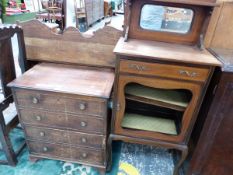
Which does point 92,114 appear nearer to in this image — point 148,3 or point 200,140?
point 200,140

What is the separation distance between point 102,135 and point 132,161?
0.47 meters

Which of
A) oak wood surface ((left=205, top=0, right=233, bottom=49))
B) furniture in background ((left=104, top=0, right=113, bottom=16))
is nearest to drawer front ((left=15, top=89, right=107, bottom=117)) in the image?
oak wood surface ((left=205, top=0, right=233, bottom=49))

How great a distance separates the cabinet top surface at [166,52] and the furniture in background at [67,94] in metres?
0.26

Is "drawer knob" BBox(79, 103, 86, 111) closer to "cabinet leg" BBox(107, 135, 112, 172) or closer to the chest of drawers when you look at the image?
the chest of drawers

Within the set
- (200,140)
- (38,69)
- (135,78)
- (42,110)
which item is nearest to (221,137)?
(200,140)

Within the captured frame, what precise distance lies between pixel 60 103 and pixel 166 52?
672 mm

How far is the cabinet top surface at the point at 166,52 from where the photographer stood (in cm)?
83

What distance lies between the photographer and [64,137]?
3.90 feet

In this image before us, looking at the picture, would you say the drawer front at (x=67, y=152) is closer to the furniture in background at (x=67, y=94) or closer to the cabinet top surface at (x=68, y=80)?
the furniture in background at (x=67, y=94)

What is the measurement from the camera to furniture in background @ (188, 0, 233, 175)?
2.76 ft

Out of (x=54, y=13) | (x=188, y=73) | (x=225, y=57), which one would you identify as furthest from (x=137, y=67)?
(x=54, y=13)

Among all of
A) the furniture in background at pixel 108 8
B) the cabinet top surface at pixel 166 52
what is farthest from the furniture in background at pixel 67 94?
the furniture in background at pixel 108 8

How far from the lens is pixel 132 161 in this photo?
4.65 feet

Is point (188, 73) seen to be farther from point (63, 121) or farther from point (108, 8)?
point (108, 8)
